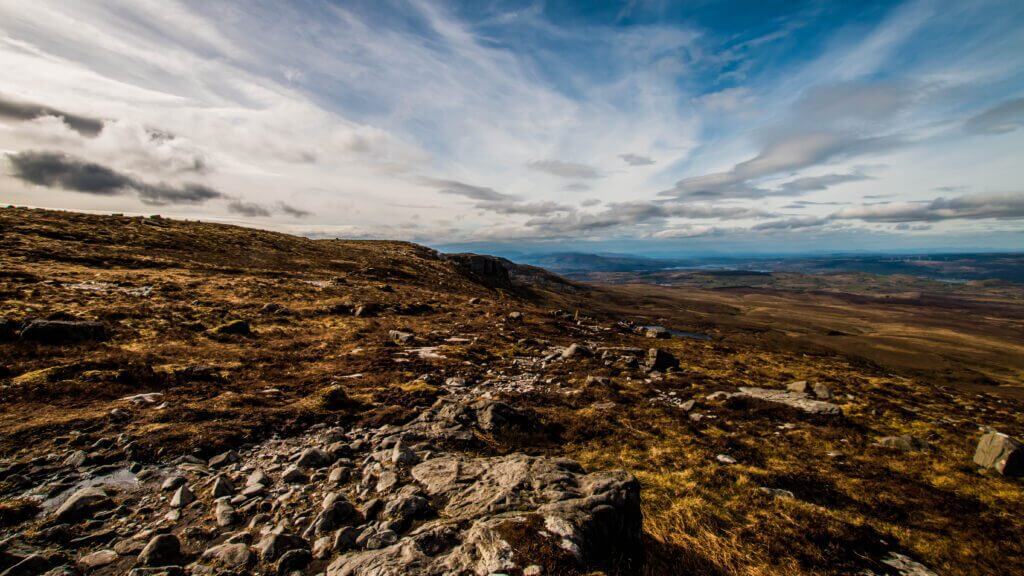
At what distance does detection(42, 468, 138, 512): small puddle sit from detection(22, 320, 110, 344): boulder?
48.6 feet

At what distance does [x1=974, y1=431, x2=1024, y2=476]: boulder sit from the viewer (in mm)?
12547

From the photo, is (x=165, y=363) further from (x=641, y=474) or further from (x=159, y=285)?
(x=159, y=285)

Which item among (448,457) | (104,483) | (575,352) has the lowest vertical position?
(575,352)

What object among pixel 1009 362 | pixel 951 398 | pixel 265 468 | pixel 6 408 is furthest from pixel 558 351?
pixel 1009 362

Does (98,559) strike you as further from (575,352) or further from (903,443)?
(903,443)

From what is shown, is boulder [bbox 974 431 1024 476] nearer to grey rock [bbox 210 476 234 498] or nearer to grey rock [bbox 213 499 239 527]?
grey rock [bbox 213 499 239 527]

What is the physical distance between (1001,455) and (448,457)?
761 inches

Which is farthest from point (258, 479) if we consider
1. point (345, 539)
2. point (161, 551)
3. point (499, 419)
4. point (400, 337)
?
point (400, 337)

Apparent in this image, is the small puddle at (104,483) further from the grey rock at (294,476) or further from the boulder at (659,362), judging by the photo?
the boulder at (659,362)

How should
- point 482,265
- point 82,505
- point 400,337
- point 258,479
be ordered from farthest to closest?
point 482,265 < point 400,337 < point 258,479 < point 82,505

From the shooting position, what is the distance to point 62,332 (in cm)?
1728

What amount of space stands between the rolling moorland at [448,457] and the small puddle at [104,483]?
0.04m

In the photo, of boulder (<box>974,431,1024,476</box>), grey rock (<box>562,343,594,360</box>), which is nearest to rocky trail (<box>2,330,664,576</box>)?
grey rock (<box>562,343,594,360</box>)

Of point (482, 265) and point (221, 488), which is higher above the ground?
point (482, 265)
